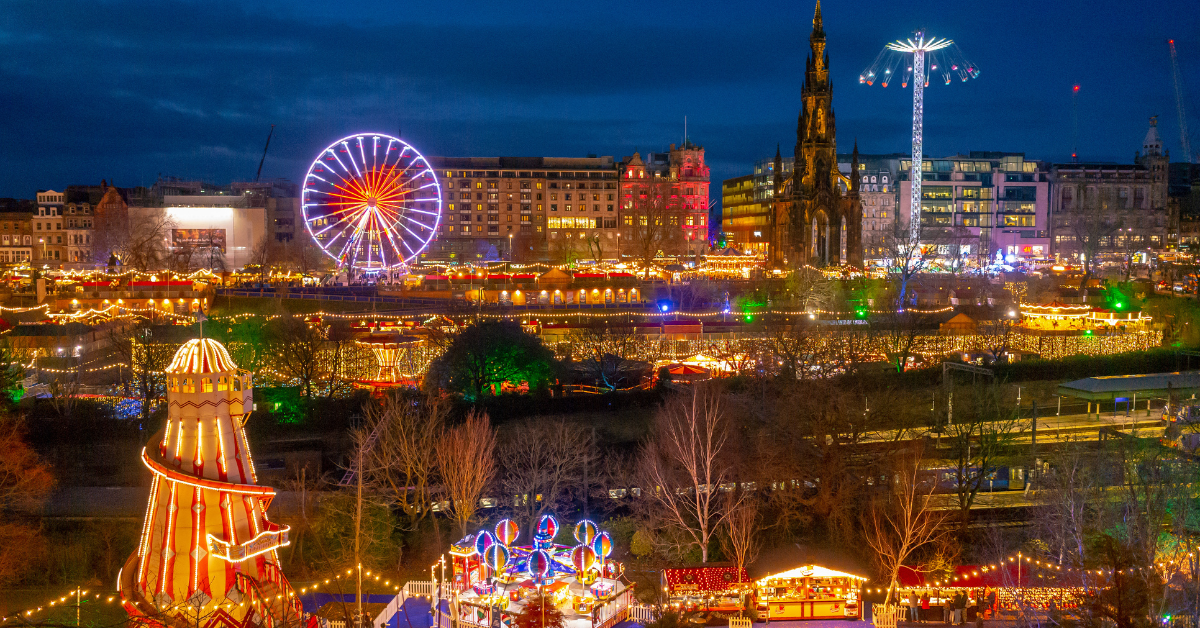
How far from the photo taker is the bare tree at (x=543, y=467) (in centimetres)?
2508


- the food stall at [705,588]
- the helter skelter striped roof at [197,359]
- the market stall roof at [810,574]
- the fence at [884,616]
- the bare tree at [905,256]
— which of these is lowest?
A: the fence at [884,616]

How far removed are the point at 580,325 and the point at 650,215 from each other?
2193 inches

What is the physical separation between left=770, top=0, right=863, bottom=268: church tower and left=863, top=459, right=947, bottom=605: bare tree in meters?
49.3

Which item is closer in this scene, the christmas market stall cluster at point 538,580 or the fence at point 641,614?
the christmas market stall cluster at point 538,580

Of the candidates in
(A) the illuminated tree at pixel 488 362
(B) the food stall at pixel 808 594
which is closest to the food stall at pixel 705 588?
(B) the food stall at pixel 808 594

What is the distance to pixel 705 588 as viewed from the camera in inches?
790

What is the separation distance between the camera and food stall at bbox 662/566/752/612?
1988cm

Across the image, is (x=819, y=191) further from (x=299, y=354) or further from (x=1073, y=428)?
(x=299, y=354)

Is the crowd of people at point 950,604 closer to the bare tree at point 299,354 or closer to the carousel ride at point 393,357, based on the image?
the carousel ride at point 393,357

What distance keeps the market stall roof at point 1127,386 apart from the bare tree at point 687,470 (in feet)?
50.8

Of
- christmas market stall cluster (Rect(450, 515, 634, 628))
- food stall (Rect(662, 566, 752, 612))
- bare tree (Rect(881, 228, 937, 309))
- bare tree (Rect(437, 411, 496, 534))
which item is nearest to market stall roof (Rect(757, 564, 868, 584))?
food stall (Rect(662, 566, 752, 612))

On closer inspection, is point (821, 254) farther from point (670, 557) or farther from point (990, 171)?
point (670, 557)

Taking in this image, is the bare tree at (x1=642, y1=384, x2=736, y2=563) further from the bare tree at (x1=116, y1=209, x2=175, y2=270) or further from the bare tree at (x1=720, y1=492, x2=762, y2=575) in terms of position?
the bare tree at (x1=116, y1=209, x2=175, y2=270)

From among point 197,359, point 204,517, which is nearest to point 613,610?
point 204,517
